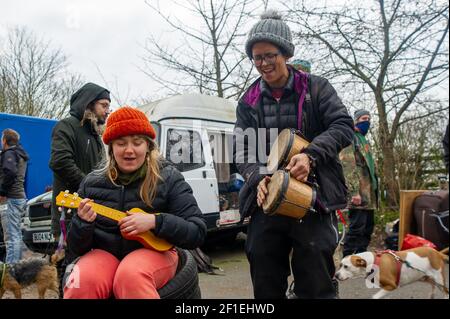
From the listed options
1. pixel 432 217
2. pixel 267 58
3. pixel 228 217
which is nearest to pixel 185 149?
pixel 228 217

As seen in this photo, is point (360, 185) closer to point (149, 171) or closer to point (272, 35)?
point (272, 35)

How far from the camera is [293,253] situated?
83.1 inches

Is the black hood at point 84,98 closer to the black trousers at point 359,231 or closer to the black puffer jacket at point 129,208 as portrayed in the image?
the black puffer jacket at point 129,208

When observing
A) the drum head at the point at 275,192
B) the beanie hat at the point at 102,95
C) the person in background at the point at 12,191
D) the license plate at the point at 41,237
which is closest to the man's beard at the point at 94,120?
the beanie hat at the point at 102,95

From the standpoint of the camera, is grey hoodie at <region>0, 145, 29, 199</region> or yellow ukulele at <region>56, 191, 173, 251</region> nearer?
yellow ukulele at <region>56, 191, 173, 251</region>

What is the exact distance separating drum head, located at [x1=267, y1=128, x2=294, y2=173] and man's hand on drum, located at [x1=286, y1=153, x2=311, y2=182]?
0.07 meters

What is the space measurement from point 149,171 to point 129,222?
318 millimetres

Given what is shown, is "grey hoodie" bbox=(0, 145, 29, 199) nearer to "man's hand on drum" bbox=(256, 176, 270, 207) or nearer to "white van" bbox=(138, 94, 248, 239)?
"white van" bbox=(138, 94, 248, 239)

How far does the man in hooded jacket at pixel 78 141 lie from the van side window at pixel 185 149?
2544 millimetres

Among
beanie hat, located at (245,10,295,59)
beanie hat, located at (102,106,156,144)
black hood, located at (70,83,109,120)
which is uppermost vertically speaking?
beanie hat, located at (245,10,295,59)

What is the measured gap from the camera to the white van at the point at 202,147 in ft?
20.2

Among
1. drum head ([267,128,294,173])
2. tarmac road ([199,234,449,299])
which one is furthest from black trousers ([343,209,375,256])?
drum head ([267,128,294,173])

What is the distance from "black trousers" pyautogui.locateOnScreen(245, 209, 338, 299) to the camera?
2037mm

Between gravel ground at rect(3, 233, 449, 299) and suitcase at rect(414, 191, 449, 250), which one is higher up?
suitcase at rect(414, 191, 449, 250)
